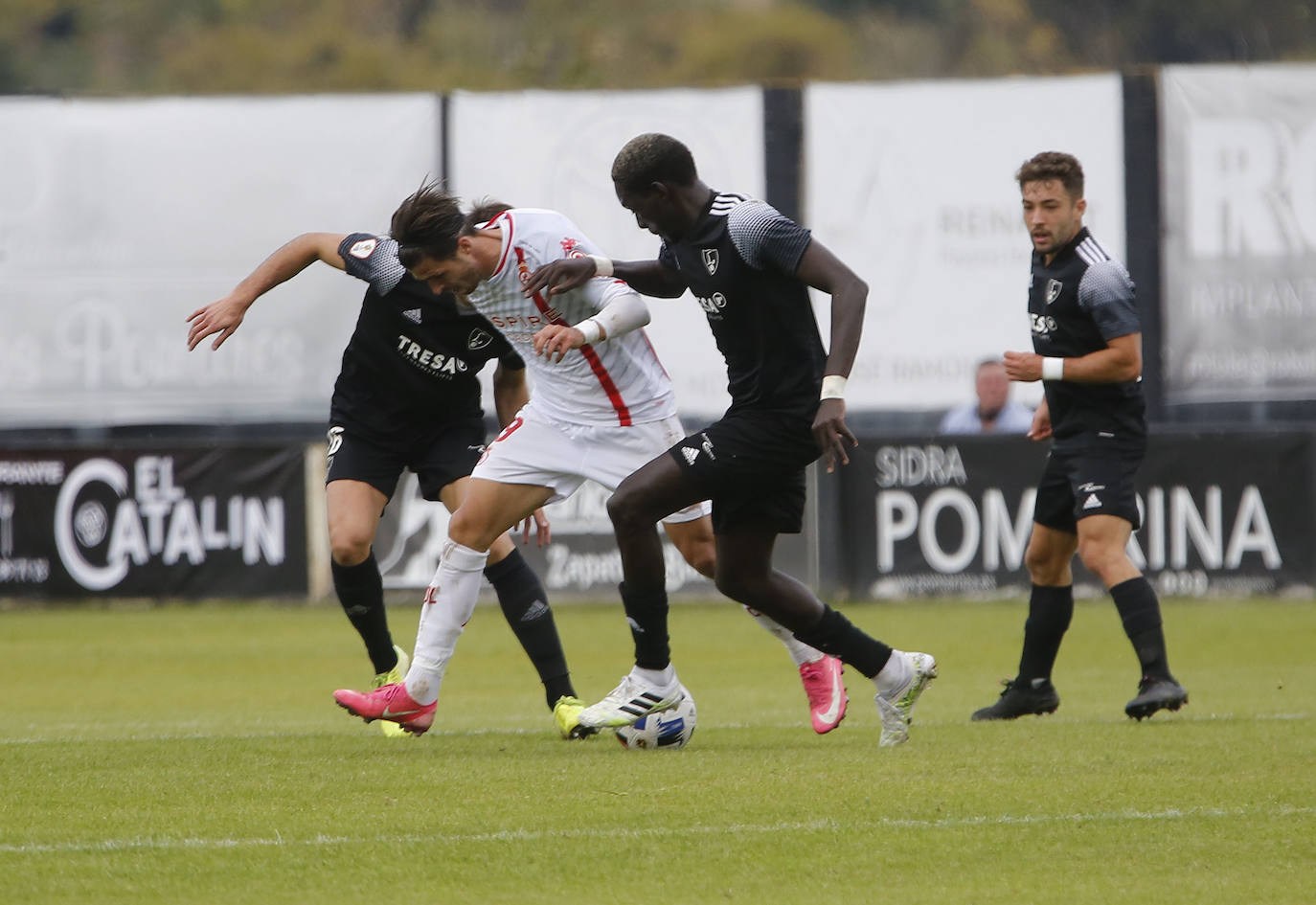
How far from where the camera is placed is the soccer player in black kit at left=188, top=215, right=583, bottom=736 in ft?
25.2

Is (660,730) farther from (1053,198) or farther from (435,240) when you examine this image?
(1053,198)

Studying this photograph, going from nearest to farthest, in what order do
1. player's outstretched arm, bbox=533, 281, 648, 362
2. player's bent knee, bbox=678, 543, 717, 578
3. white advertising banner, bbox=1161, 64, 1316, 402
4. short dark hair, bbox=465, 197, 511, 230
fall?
1. player's outstretched arm, bbox=533, 281, 648, 362
2. short dark hair, bbox=465, 197, 511, 230
3. player's bent knee, bbox=678, 543, 717, 578
4. white advertising banner, bbox=1161, 64, 1316, 402

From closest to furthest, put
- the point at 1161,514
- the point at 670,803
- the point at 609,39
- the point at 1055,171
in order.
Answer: the point at 670,803 < the point at 1055,171 < the point at 1161,514 < the point at 609,39

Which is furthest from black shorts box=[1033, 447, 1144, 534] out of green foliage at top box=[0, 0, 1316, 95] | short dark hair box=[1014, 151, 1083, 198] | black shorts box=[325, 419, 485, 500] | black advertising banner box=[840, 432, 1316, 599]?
green foliage at top box=[0, 0, 1316, 95]

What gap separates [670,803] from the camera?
5734 mm

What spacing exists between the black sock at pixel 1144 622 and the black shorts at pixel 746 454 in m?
1.78

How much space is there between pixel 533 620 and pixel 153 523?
8.58 meters

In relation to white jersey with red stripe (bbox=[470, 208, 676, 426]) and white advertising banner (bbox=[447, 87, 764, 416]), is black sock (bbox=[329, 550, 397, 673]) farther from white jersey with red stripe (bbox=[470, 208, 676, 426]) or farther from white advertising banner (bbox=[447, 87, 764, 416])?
white advertising banner (bbox=[447, 87, 764, 416])

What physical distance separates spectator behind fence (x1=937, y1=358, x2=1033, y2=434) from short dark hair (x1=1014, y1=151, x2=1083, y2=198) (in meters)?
7.62

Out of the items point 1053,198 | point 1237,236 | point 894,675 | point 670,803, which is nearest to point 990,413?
point 1237,236

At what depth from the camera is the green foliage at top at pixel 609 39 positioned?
44406mm

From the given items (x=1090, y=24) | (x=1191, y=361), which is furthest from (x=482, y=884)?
(x=1090, y=24)

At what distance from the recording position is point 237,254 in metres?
19.9

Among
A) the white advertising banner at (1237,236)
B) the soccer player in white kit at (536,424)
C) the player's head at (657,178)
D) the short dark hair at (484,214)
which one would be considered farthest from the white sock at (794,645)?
the white advertising banner at (1237,236)
